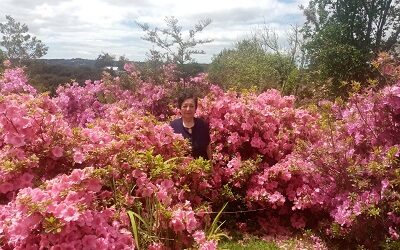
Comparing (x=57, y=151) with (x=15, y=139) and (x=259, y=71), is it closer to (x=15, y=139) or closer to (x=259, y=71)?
(x=15, y=139)

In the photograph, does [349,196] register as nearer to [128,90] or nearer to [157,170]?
[157,170]

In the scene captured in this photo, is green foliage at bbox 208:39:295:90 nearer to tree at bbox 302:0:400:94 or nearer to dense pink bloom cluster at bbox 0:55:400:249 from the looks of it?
tree at bbox 302:0:400:94

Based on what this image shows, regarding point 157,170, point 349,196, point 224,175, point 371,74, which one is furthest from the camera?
point 371,74

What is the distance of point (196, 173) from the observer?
3.94 meters

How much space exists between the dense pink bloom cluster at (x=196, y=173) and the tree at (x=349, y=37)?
802 centimetres

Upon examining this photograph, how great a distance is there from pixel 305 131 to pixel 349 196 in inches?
69.2

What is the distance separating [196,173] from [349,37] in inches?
476

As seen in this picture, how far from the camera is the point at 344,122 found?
4.58m

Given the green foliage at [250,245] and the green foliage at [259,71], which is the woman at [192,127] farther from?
the green foliage at [259,71]

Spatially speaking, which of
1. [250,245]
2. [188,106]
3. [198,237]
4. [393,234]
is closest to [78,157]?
[198,237]

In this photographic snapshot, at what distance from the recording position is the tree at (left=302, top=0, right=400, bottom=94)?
13898 millimetres

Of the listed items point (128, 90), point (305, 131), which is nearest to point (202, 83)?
point (128, 90)

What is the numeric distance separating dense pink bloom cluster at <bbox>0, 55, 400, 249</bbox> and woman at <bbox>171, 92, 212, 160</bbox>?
0.37 m

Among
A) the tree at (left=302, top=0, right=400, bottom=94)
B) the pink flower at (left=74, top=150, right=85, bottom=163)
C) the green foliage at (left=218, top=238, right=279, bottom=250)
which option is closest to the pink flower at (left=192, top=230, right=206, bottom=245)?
the pink flower at (left=74, top=150, right=85, bottom=163)
